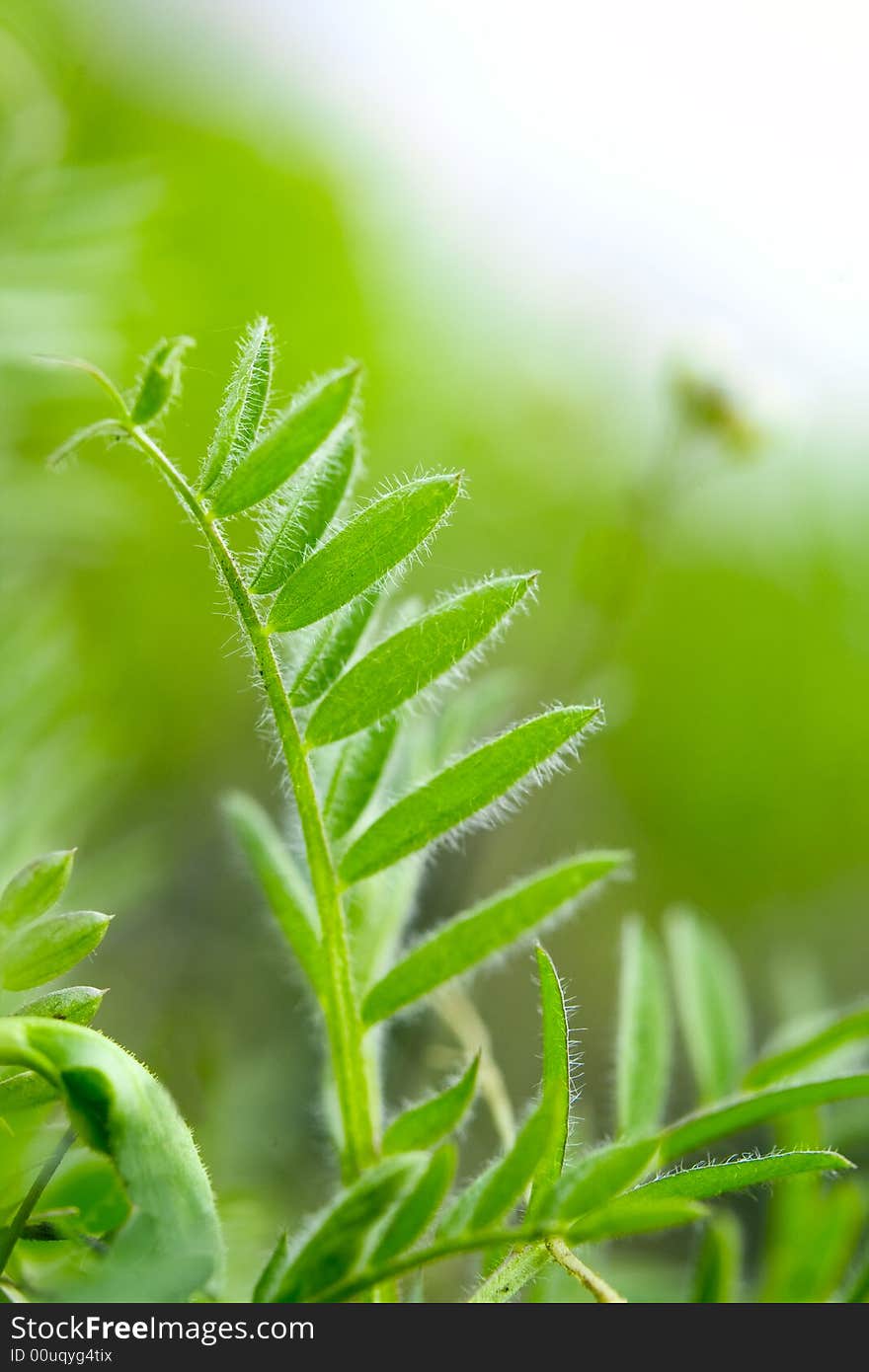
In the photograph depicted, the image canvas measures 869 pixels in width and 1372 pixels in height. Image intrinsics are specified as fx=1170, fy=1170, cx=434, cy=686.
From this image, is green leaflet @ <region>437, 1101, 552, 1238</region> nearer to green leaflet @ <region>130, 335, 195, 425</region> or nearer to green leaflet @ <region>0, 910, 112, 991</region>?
green leaflet @ <region>0, 910, 112, 991</region>

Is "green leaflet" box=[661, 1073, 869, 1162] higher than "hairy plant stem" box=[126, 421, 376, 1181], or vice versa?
"hairy plant stem" box=[126, 421, 376, 1181]

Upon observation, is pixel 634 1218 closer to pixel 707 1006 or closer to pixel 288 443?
pixel 288 443

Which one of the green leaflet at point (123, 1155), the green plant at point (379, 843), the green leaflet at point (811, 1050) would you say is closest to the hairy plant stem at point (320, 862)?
the green plant at point (379, 843)

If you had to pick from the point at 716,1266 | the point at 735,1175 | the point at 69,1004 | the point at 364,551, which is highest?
the point at 364,551

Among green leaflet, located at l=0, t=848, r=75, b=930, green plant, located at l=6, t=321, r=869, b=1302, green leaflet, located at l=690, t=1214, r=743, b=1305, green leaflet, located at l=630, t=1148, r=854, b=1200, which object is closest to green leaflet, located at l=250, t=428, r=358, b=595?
green plant, located at l=6, t=321, r=869, b=1302

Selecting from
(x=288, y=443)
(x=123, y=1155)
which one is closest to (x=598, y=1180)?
(x=123, y=1155)

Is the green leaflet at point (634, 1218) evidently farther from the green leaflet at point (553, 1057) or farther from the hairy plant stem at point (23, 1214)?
the hairy plant stem at point (23, 1214)
